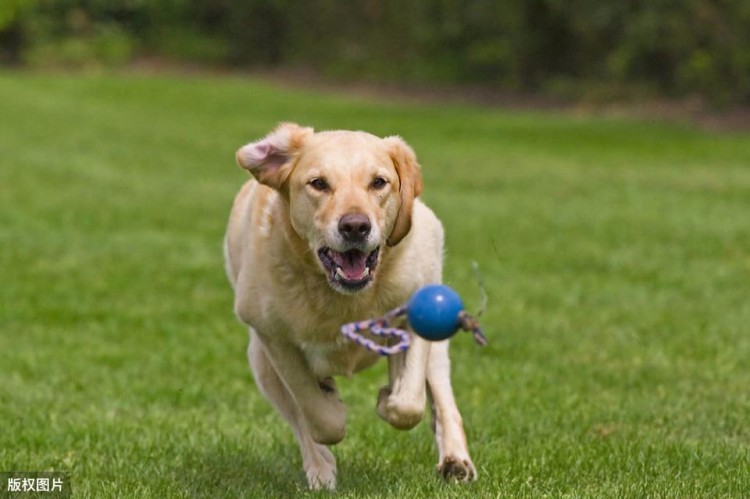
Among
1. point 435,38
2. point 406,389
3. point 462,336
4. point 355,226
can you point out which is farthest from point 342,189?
point 435,38

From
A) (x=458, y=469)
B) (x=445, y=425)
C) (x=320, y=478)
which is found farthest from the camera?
(x=320, y=478)

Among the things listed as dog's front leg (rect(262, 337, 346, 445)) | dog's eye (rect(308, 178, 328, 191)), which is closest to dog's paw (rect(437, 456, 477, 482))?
dog's front leg (rect(262, 337, 346, 445))

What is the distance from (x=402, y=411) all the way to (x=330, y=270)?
1.96ft

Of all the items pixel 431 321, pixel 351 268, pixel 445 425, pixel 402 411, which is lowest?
pixel 445 425

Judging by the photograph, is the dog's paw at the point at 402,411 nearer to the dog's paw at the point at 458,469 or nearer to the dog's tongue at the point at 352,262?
the dog's paw at the point at 458,469

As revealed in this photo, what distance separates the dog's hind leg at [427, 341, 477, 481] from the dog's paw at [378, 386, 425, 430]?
35cm

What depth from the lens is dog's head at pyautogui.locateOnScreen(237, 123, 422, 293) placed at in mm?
4824

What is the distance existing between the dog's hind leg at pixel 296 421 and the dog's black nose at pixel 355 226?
116 cm

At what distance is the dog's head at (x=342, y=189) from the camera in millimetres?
4824

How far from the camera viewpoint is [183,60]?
43.8 meters

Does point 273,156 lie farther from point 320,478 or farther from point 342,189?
point 320,478

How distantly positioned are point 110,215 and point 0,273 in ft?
13.2

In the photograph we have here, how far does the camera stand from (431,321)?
4.81 metres

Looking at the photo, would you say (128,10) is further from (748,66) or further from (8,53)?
(748,66)
